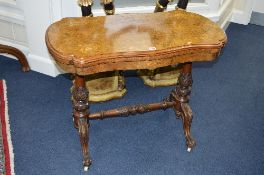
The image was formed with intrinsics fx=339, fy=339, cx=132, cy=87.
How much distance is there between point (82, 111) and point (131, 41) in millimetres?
628

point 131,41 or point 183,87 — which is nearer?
point 131,41

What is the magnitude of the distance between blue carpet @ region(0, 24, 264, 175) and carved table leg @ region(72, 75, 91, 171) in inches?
4.0

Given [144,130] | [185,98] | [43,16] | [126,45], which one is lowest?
[144,130]

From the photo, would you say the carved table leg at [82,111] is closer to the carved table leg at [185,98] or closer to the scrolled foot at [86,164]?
the scrolled foot at [86,164]

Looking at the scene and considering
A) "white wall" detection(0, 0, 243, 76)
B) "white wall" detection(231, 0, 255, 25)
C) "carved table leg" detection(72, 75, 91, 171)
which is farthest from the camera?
"white wall" detection(231, 0, 255, 25)

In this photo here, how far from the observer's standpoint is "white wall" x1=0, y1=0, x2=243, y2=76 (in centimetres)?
301

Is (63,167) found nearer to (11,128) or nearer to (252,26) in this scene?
(11,128)

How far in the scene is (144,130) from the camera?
285 cm

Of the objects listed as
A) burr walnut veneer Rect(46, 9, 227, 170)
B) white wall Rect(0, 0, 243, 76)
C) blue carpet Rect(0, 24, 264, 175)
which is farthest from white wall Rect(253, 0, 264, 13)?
burr walnut veneer Rect(46, 9, 227, 170)

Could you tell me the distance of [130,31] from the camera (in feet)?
7.54

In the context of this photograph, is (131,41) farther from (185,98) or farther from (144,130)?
(144,130)

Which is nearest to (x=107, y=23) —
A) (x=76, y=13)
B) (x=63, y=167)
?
(x=76, y=13)

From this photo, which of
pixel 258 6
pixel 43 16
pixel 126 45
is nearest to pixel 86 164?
pixel 126 45

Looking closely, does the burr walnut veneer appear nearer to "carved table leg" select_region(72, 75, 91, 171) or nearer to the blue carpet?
"carved table leg" select_region(72, 75, 91, 171)
